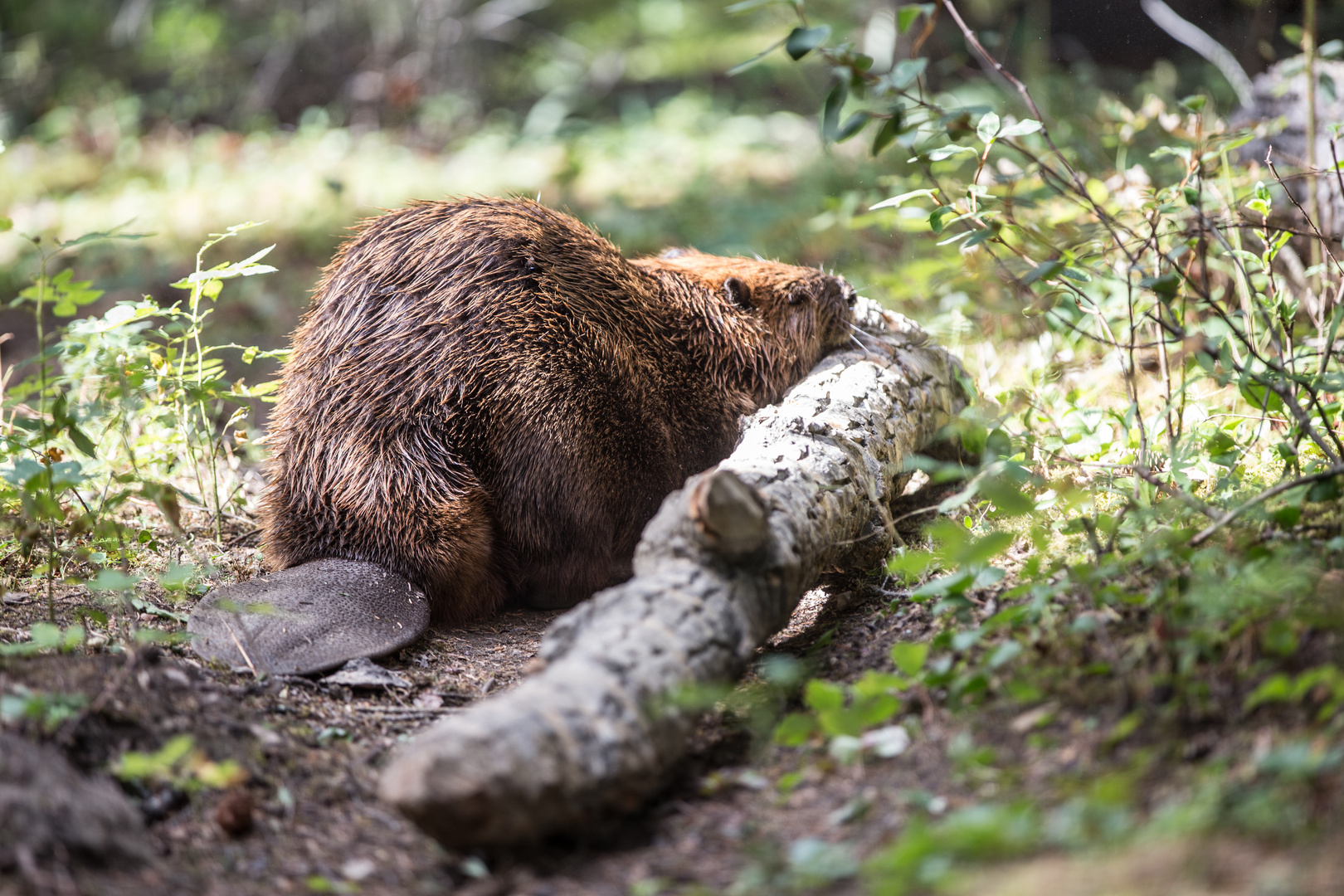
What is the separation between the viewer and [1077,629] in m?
1.65

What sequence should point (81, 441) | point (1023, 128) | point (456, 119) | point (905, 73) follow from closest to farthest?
1. point (905, 73)
2. point (1023, 128)
3. point (81, 441)
4. point (456, 119)

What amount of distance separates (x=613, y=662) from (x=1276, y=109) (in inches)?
148

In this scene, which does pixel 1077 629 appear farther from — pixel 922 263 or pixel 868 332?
pixel 922 263

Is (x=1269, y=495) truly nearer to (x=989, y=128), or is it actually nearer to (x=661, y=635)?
(x=989, y=128)

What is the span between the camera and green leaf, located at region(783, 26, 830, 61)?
1759 mm

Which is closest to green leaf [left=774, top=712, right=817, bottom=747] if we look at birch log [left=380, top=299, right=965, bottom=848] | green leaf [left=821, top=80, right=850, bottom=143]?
birch log [left=380, top=299, right=965, bottom=848]

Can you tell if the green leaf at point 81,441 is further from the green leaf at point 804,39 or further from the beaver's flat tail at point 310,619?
the green leaf at point 804,39

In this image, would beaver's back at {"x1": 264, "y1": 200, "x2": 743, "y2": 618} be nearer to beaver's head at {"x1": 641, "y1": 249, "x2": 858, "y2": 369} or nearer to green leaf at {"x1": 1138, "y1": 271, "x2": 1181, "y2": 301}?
beaver's head at {"x1": 641, "y1": 249, "x2": 858, "y2": 369}

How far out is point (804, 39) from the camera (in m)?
1.76

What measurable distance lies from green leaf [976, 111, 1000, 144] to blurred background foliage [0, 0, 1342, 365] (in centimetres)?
185

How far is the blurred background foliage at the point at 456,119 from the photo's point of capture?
5.70 metres

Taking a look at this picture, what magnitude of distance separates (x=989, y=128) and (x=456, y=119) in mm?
7865

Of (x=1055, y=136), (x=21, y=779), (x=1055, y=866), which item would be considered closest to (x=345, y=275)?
(x=21, y=779)

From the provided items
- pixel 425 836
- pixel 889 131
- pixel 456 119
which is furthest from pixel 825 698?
pixel 456 119
